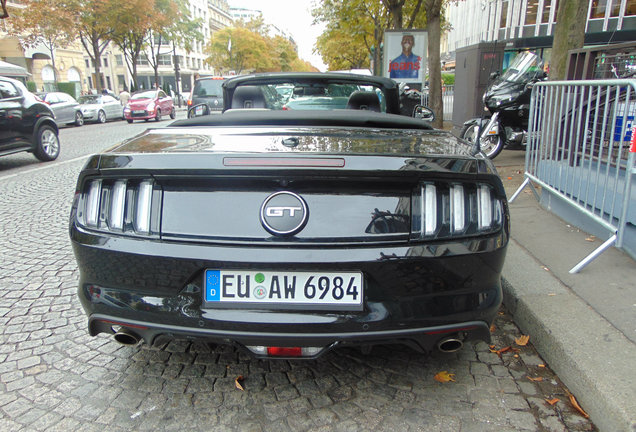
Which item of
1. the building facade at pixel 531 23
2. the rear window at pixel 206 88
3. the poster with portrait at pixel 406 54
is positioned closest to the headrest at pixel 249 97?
the poster with portrait at pixel 406 54

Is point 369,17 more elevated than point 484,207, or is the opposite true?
point 369,17

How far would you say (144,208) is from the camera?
6.59 feet

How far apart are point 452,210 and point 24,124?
968 cm

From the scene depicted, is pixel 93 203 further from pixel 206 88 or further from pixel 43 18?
pixel 43 18

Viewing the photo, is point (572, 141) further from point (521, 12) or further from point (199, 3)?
point (199, 3)

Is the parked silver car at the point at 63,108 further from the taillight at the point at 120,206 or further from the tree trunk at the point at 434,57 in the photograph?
the taillight at the point at 120,206

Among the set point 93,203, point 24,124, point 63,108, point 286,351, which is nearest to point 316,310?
point 286,351

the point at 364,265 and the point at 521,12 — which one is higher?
the point at 521,12

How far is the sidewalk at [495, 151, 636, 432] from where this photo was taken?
2033 mm

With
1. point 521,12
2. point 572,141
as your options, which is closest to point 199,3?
point 521,12

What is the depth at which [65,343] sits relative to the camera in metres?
2.73

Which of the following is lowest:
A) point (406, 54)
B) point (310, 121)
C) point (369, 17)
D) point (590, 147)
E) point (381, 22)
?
point (590, 147)

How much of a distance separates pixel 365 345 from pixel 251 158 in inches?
36.1

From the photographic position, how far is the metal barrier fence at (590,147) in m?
3.19
